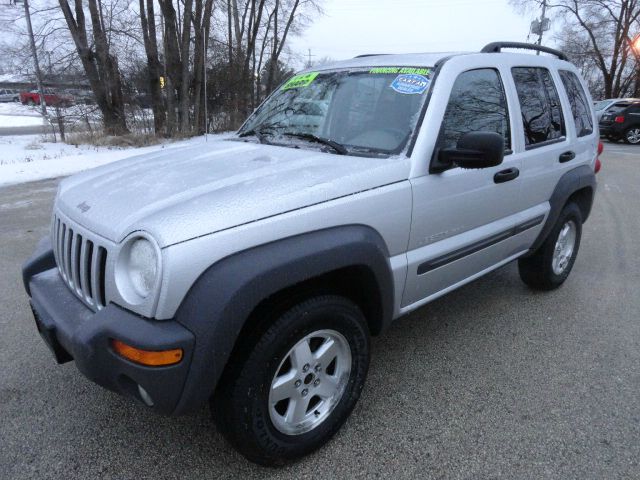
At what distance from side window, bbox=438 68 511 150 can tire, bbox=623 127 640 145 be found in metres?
17.9

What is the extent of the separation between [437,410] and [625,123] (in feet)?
61.8

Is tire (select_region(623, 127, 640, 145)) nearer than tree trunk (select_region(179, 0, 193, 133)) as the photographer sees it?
No

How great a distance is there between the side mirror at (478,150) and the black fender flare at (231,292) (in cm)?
85

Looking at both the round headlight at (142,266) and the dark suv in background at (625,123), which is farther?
the dark suv in background at (625,123)

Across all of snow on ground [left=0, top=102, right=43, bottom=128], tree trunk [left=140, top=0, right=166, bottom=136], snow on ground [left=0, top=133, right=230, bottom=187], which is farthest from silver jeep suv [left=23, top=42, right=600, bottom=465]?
snow on ground [left=0, top=102, right=43, bottom=128]

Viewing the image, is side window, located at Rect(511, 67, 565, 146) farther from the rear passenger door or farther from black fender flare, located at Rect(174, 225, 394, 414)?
black fender flare, located at Rect(174, 225, 394, 414)

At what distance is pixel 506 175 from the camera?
2.92m

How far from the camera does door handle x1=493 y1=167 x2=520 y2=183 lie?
2869mm

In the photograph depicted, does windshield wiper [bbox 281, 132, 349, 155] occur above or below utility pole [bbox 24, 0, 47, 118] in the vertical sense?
below

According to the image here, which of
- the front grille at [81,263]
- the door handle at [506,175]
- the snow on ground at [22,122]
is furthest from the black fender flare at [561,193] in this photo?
the snow on ground at [22,122]

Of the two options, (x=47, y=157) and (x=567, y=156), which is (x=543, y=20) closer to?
(x=47, y=157)

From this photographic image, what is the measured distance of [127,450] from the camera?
225cm

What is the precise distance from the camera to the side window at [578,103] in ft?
12.4

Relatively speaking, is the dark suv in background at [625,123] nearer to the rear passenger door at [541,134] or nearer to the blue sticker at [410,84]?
the rear passenger door at [541,134]
